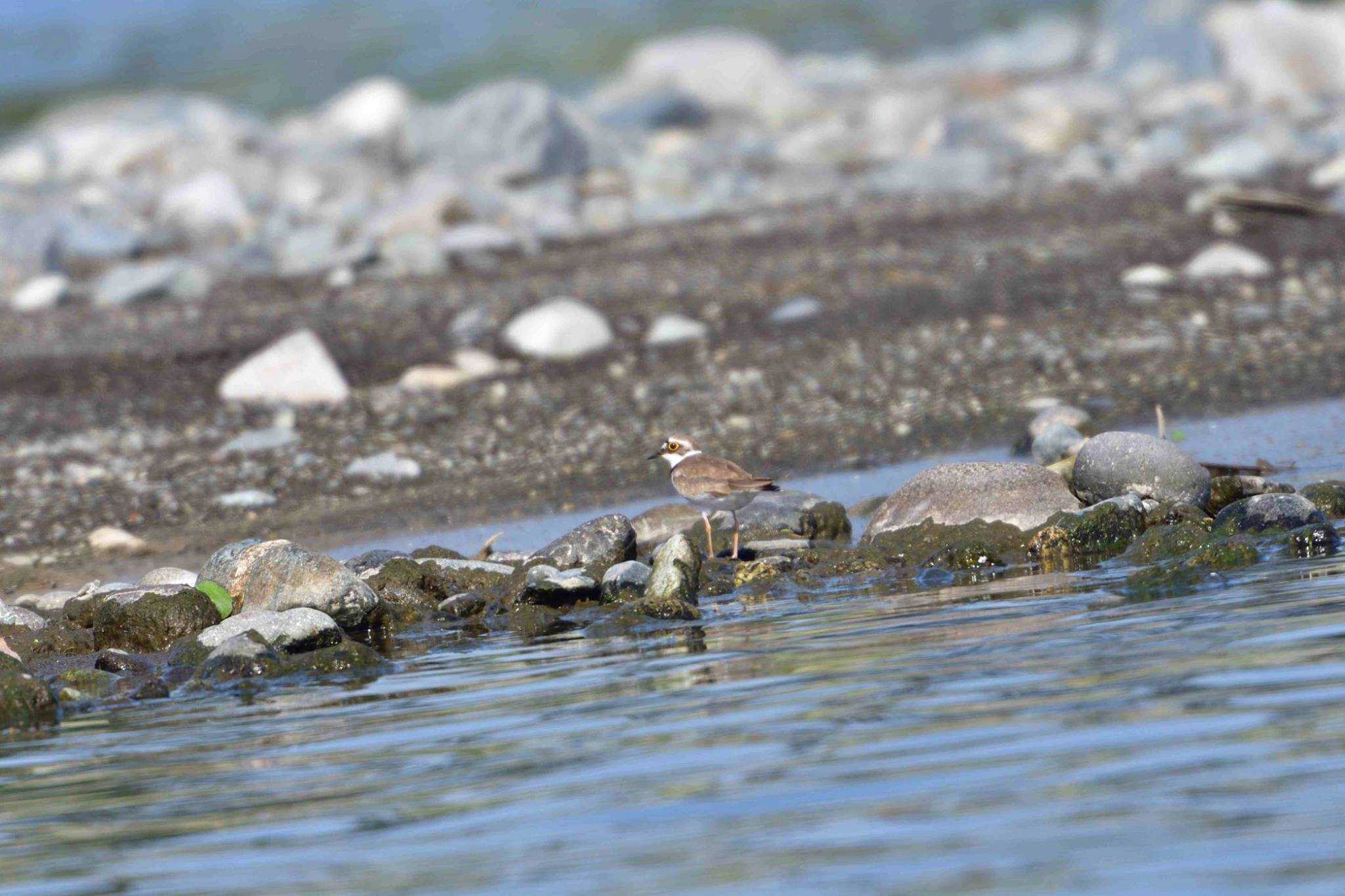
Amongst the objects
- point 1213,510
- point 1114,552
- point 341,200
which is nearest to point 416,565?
point 1114,552

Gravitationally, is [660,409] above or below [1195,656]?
above

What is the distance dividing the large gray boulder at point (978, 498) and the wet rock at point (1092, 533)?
210 mm

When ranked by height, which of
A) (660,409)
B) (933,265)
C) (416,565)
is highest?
(933,265)

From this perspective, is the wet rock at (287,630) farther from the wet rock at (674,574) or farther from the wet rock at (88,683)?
the wet rock at (674,574)

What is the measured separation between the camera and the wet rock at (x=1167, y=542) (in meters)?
7.37

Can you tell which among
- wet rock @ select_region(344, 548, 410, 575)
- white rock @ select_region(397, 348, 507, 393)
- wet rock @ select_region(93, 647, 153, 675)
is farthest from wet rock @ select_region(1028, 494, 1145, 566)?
white rock @ select_region(397, 348, 507, 393)

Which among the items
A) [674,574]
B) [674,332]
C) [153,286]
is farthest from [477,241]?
[674,574]

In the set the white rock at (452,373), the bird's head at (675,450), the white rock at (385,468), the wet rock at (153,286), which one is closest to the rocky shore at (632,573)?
the bird's head at (675,450)

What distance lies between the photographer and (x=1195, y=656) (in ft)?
17.1

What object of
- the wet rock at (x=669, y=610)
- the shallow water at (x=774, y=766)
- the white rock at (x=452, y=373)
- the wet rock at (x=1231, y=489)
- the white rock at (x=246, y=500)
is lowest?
the shallow water at (x=774, y=766)

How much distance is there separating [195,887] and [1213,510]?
571 centimetres

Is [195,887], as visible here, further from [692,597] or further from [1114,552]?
[1114,552]

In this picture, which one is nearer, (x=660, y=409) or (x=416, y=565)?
(x=416, y=565)

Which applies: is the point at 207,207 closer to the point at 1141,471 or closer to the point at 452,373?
the point at 452,373
